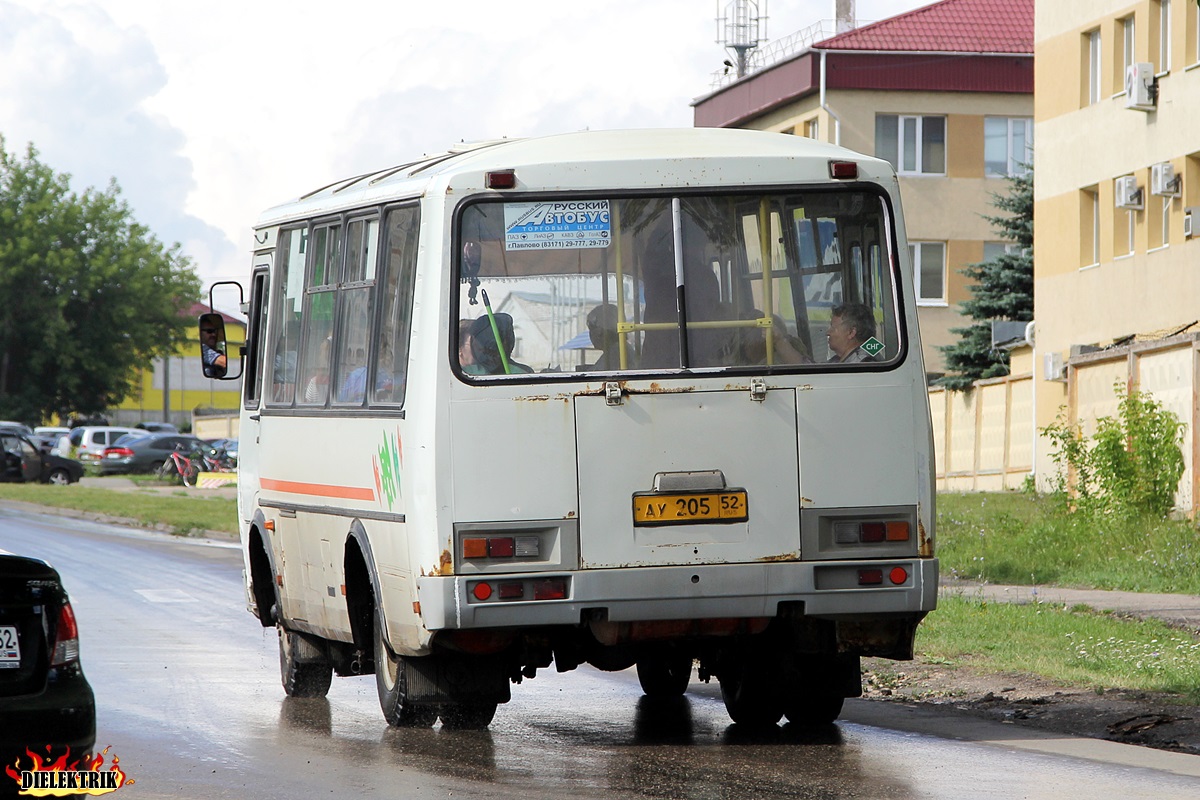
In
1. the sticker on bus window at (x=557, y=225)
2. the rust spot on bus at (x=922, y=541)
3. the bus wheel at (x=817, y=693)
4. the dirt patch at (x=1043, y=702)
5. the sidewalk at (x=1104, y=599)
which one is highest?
the sticker on bus window at (x=557, y=225)

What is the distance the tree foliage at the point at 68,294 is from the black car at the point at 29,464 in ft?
95.8

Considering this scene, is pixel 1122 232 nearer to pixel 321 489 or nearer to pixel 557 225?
pixel 321 489

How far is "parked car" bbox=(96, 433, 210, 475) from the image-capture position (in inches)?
2485

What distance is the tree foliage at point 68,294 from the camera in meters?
84.7

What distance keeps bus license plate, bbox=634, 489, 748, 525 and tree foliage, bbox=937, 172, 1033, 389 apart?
32.3 metres

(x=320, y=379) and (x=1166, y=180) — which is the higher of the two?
(x=1166, y=180)

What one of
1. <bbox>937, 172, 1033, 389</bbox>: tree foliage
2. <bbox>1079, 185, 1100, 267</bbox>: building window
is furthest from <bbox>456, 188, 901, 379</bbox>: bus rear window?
<bbox>937, 172, 1033, 389</bbox>: tree foliage

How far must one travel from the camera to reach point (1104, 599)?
54.4 feet

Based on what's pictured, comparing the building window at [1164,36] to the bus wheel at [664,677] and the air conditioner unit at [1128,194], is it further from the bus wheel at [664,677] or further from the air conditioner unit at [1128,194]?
the bus wheel at [664,677]

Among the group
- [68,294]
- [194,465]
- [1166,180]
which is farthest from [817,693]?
[68,294]

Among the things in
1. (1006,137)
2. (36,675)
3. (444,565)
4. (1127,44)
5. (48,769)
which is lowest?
(48,769)

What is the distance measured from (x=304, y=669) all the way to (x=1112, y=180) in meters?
24.5

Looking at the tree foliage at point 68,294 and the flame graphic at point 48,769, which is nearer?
the flame graphic at point 48,769

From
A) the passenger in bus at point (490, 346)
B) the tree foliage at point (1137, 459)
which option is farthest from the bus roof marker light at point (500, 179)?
the tree foliage at point (1137, 459)
